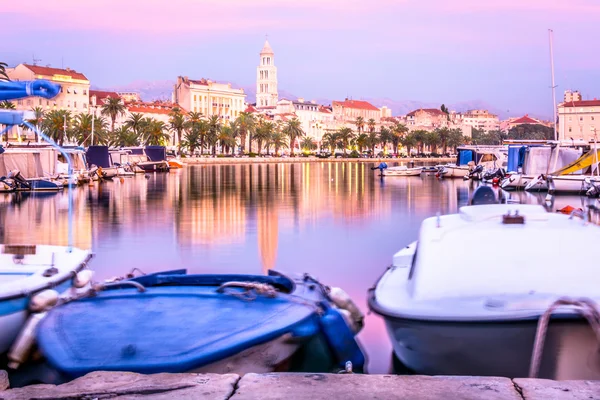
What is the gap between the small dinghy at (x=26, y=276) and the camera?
809cm

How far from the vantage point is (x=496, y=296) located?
279 inches

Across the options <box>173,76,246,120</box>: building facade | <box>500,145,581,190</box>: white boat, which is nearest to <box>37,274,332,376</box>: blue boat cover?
<box>500,145,581,190</box>: white boat

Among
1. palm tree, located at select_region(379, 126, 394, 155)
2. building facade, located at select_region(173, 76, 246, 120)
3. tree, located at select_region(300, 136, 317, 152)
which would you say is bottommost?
tree, located at select_region(300, 136, 317, 152)

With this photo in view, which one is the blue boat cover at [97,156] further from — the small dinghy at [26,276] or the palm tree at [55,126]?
the small dinghy at [26,276]

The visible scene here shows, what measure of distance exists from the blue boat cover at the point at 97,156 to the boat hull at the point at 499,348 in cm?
5740

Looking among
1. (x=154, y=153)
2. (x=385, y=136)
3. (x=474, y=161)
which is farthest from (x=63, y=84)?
(x=474, y=161)

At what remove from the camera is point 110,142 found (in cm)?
10744

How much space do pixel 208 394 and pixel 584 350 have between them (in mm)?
3079

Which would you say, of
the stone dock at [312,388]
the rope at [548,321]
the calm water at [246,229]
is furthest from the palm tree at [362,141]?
the stone dock at [312,388]

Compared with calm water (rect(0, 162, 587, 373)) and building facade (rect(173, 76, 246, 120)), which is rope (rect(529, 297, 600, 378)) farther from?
building facade (rect(173, 76, 246, 120))

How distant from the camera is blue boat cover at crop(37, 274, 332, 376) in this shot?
644 centimetres

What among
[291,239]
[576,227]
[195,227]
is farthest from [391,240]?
[576,227]

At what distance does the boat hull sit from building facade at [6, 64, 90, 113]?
5008 inches

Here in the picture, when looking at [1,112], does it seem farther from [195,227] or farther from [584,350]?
[195,227]
